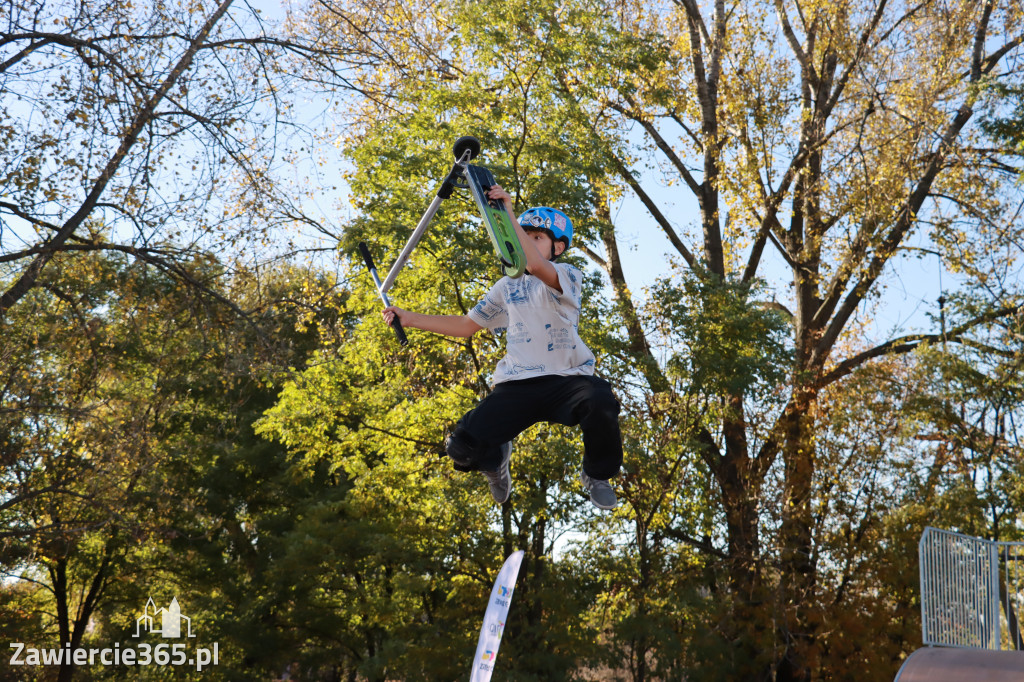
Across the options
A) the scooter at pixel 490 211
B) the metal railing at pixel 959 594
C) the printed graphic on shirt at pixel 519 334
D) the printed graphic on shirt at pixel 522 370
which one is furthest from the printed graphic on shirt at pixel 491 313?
the metal railing at pixel 959 594

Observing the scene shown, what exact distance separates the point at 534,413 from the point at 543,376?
8.4 inches

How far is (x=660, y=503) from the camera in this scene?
16422mm

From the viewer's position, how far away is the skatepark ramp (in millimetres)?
8281

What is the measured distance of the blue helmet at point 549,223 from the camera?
4883 millimetres

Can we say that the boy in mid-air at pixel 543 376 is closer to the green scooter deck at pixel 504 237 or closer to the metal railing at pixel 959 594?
the green scooter deck at pixel 504 237

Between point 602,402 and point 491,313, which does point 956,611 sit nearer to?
point 602,402

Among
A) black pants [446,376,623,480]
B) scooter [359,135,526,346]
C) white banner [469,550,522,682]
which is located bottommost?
Answer: white banner [469,550,522,682]

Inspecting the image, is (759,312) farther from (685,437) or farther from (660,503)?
(660,503)

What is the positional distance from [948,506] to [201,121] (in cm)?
1440

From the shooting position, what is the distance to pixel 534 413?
4.70 m

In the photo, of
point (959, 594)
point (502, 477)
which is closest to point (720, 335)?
point (959, 594)

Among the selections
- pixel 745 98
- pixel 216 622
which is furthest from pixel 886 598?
pixel 216 622

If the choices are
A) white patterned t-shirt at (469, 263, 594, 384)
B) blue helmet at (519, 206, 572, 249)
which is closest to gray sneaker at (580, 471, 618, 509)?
white patterned t-shirt at (469, 263, 594, 384)

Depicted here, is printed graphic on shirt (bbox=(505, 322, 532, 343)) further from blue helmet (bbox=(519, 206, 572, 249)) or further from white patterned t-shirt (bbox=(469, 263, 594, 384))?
blue helmet (bbox=(519, 206, 572, 249))
